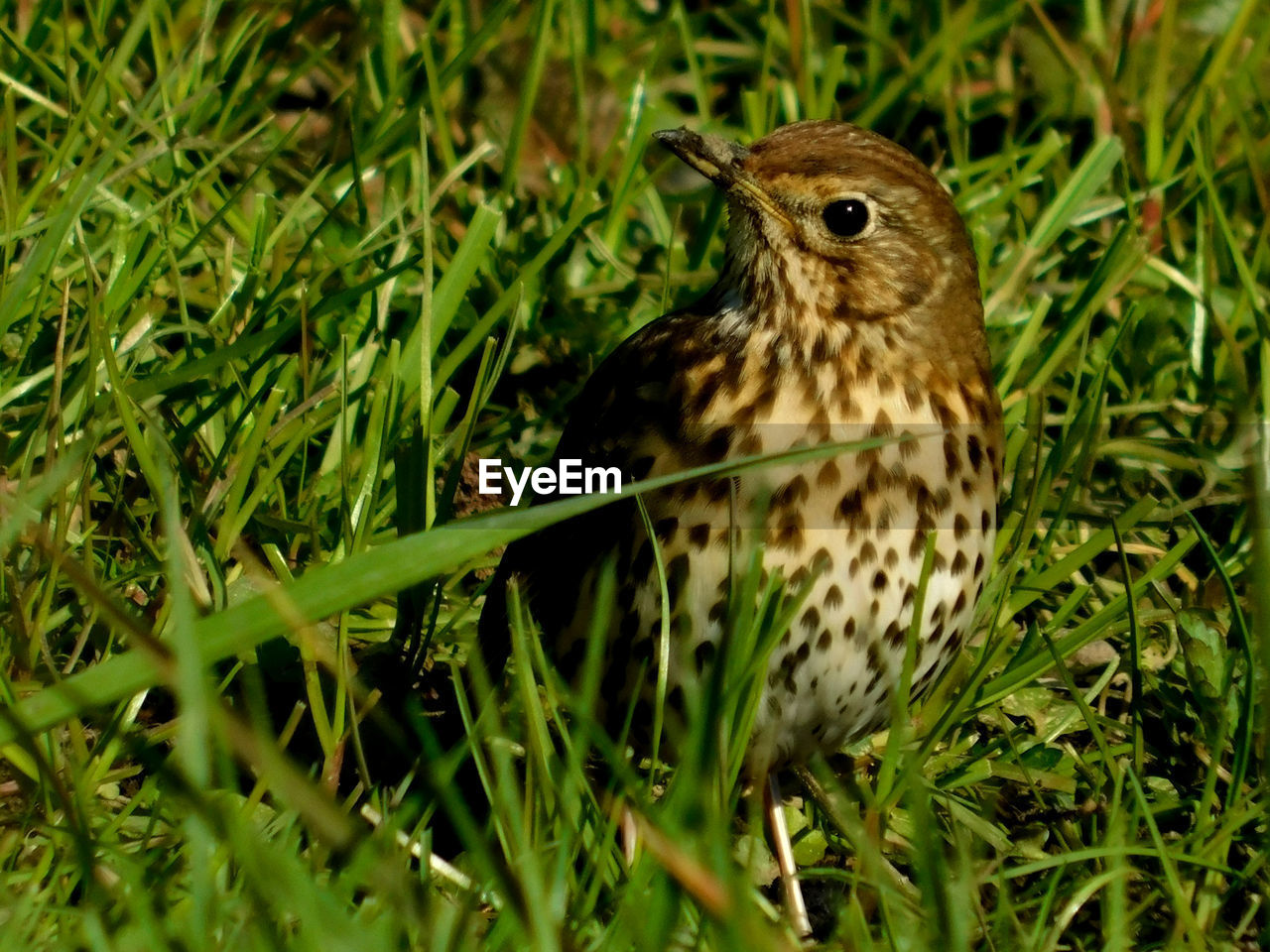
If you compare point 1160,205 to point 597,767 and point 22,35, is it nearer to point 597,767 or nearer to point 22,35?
point 597,767

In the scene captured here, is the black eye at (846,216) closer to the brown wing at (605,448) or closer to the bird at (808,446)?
the bird at (808,446)

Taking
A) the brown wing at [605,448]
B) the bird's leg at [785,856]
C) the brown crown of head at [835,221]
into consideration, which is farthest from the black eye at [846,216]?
the bird's leg at [785,856]

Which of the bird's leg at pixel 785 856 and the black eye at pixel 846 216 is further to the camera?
the black eye at pixel 846 216

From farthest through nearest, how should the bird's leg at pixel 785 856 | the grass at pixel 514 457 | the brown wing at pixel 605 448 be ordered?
the brown wing at pixel 605 448 → the bird's leg at pixel 785 856 → the grass at pixel 514 457

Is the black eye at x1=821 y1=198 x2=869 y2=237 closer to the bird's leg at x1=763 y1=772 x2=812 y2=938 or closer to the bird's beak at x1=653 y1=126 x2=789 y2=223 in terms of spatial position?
the bird's beak at x1=653 y1=126 x2=789 y2=223

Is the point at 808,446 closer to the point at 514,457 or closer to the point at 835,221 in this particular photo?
the point at 835,221

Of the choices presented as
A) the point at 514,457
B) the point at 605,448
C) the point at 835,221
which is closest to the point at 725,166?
the point at 835,221

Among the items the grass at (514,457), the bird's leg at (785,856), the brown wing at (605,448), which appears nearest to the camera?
the grass at (514,457)
